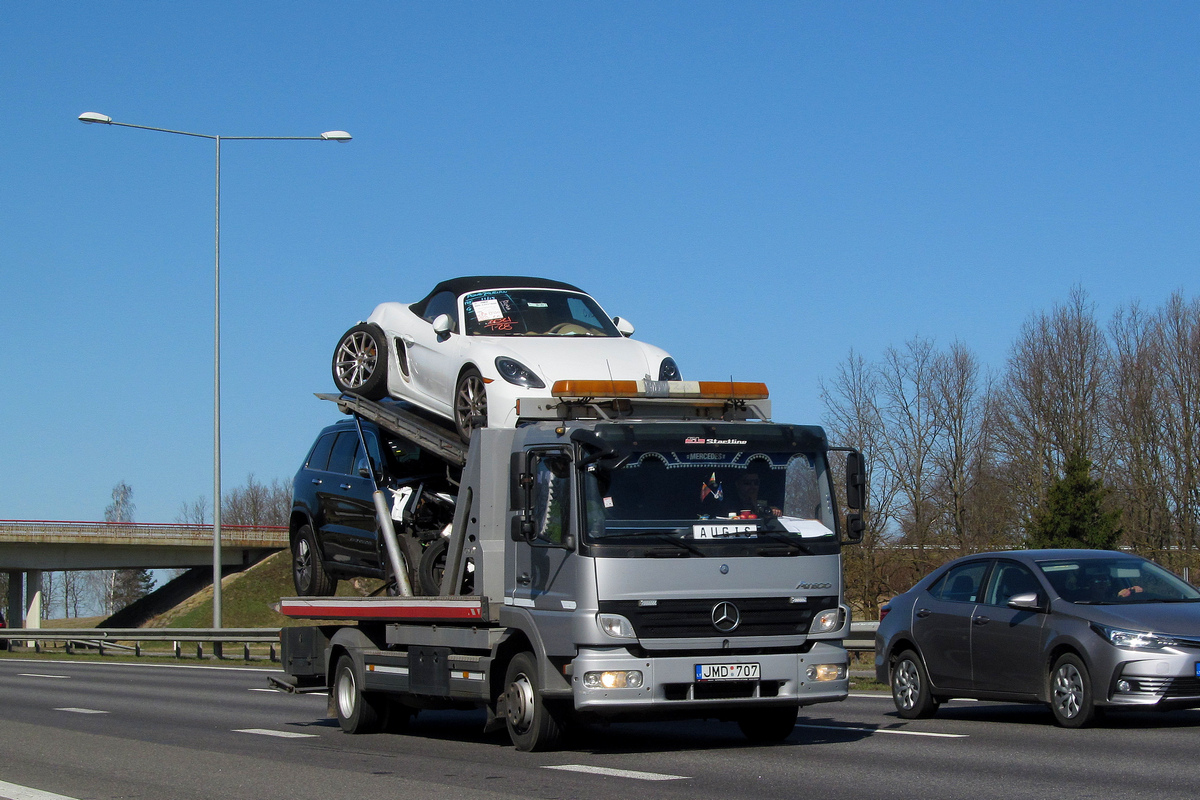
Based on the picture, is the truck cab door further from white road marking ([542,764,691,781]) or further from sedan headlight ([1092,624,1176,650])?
sedan headlight ([1092,624,1176,650])

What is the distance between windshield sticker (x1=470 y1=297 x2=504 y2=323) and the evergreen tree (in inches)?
1383

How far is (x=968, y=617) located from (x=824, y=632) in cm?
284

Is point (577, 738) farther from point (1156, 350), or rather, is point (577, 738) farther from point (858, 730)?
point (1156, 350)

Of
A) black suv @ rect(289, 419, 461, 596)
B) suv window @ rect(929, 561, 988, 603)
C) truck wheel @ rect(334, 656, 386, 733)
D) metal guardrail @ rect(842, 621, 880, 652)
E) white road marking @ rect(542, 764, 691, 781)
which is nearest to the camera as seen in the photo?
white road marking @ rect(542, 764, 691, 781)

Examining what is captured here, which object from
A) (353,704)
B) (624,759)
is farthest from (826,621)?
(353,704)

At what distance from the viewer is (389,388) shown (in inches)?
538

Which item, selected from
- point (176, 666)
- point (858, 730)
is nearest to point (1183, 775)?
point (858, 730)

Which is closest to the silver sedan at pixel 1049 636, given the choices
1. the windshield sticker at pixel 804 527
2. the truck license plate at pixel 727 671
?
the windshield sticker at pixel 804 527

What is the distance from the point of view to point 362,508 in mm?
13391

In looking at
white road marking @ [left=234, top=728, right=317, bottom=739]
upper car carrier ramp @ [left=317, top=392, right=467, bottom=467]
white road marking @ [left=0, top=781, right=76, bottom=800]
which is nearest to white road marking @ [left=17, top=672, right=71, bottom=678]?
white road marking @ [left=234, top=728, right=317, bottom=739]

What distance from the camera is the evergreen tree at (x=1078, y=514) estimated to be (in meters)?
44.6

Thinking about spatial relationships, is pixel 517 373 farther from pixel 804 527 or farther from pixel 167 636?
pixel 167 636

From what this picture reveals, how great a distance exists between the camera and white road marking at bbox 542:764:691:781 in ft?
30.1

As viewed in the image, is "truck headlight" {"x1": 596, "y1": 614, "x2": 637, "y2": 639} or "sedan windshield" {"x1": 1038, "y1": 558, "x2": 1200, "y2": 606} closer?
"truck headlight" {"x1": 596, "y1": 614, "x2": 637, "y2": 639}
